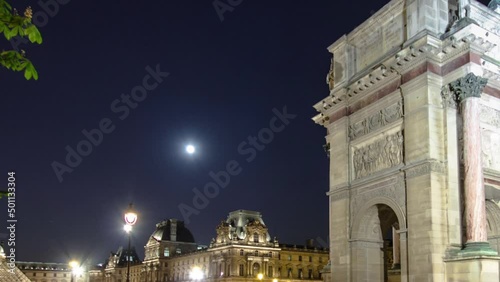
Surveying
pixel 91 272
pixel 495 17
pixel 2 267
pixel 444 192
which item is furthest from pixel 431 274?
Answer: pixel 91 272

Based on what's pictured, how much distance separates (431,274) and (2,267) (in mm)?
13760

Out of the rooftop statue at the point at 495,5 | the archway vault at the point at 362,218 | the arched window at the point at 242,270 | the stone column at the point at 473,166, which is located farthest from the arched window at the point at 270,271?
the stone column at the point at 473,166

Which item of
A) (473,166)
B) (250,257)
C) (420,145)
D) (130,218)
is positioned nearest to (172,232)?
(250,257)

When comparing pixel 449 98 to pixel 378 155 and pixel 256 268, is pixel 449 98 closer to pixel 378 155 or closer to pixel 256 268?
pixel 378 155

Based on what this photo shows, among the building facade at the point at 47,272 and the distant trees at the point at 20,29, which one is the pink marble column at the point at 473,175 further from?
the building facade at the point at 47,272

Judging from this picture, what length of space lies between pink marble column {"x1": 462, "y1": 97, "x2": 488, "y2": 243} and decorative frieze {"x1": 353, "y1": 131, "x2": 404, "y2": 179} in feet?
9.64

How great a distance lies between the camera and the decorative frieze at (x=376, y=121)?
76.1 ft

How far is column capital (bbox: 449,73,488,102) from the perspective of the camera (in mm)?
20250

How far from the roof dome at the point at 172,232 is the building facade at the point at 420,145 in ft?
405

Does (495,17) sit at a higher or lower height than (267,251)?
higher

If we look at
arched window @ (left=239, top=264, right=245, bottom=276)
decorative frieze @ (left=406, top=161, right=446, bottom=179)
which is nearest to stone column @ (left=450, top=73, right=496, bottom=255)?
decorative frieze @ (left=406, top=161, right=446, bottom=179)

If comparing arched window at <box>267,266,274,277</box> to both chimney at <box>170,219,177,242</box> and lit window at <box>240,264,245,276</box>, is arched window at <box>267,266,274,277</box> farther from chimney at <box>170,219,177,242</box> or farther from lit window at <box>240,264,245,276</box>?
chimney at <box>170,219,177,242</box>

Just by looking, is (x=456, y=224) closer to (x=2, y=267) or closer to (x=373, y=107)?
(x=373, y=107)

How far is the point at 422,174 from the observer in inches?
827
